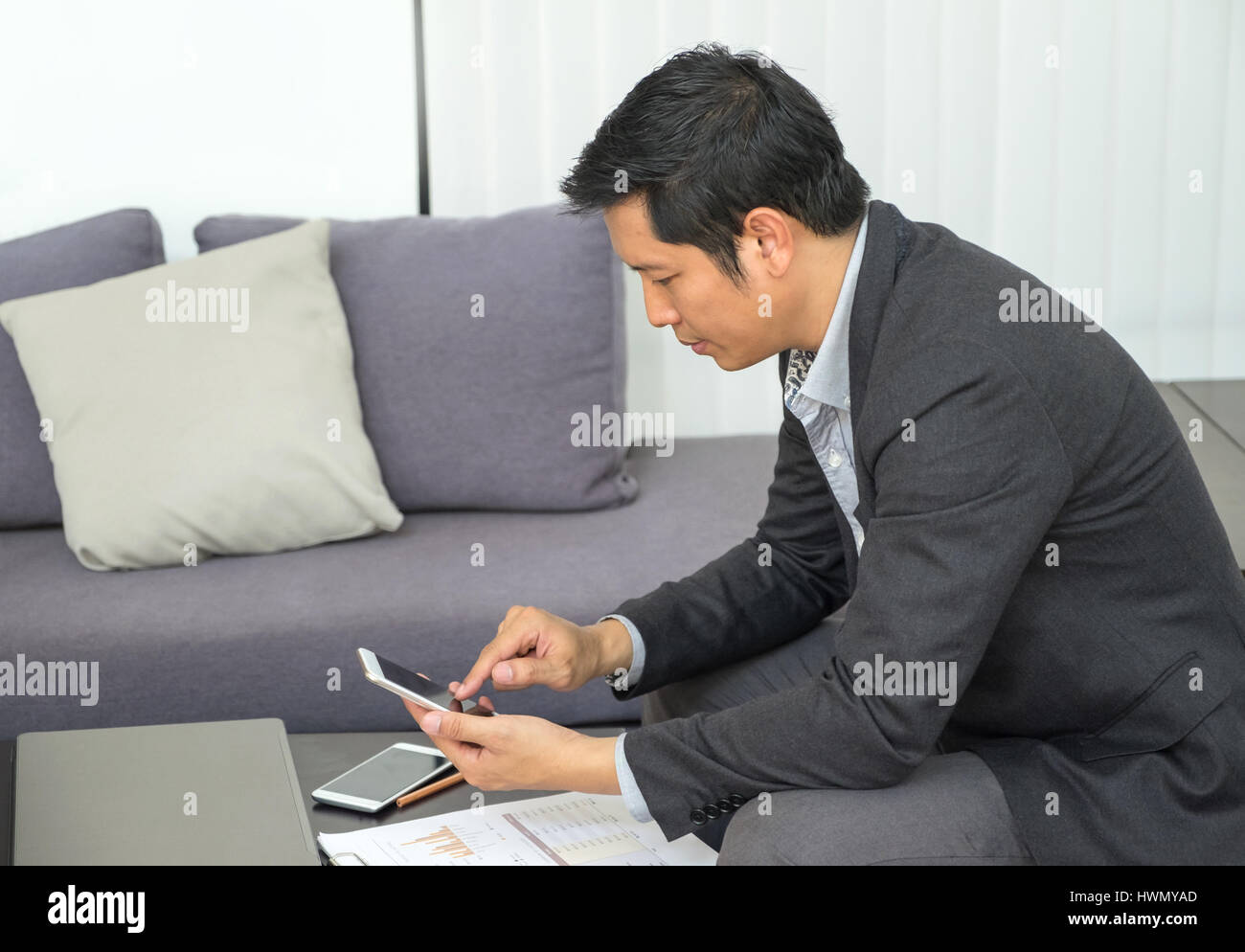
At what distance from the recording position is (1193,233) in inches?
110

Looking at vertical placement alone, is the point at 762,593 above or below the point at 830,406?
below

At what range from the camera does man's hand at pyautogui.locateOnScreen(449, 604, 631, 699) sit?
4.74ft

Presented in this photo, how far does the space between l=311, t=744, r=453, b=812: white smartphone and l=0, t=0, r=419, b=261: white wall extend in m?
1.42

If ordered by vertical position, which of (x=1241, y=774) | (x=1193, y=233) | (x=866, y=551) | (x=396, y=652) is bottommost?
(x=396, y=652)

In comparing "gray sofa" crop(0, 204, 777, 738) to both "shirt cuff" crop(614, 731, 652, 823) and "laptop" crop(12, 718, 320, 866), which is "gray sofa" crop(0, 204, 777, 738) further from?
"shirt cuff" crop(614, 731, 652, 823)

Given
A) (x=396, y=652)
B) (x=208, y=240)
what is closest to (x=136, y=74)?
(x=208, y=240)

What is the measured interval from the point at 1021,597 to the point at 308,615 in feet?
3.51

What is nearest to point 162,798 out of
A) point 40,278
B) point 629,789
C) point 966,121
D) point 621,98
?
point 629,789

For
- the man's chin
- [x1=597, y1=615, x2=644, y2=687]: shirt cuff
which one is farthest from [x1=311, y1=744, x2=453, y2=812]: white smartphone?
the man's chin

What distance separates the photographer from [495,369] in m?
2.28

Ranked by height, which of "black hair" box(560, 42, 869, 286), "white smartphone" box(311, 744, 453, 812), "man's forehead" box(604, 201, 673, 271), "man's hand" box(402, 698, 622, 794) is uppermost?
"black hair" box(560, 42, 869, 286)

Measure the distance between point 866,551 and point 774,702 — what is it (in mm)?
162

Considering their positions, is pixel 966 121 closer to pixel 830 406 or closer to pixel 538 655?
pixel 830 406

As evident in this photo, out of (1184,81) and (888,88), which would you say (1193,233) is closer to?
(1184,81)
